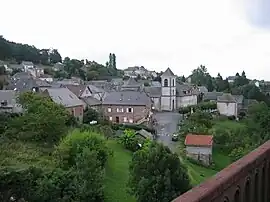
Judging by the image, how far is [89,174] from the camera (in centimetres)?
2084

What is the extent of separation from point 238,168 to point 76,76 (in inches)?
3745

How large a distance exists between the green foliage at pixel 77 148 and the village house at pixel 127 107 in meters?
31.7

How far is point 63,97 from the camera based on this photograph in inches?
1932

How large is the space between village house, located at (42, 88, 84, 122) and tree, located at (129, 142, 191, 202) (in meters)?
26.4

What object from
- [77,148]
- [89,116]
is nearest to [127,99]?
[89,116]

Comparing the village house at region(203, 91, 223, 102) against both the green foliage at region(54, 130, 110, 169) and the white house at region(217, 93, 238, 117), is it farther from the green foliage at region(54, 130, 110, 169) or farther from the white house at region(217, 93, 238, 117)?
the green foliage at region(54, 130, 110, 169)

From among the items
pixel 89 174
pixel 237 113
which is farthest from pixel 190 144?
pixel 237 113

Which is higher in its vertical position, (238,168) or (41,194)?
(238,168)

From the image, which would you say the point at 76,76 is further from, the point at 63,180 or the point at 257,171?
the point at 257,171

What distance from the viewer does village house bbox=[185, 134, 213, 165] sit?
3731cm

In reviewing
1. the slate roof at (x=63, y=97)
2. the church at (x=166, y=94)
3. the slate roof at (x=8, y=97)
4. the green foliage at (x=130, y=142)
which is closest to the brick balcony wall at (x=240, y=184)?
the green foliage at (x=130, y=142)

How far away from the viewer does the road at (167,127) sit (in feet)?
143

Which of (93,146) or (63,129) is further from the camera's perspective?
(63,129)

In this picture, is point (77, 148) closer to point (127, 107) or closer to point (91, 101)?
point (127, 107)
